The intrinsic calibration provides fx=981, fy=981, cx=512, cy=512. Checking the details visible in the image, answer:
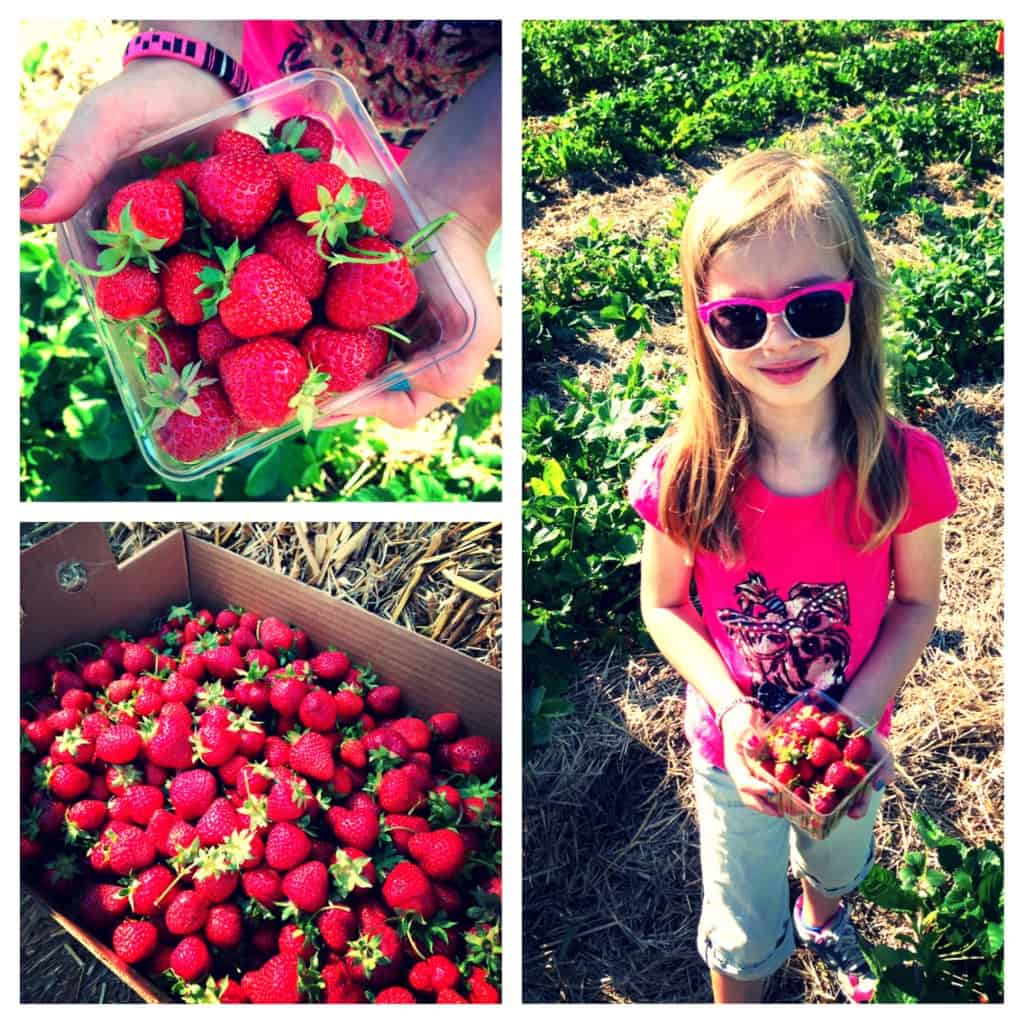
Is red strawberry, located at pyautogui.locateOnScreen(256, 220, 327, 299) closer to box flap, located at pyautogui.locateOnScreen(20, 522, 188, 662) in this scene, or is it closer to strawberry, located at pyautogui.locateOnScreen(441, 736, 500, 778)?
box flap, located at pyautogui.locateOnScreen(20, 522, 188, 662)

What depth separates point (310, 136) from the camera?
4.63ft

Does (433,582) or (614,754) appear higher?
(433,582)

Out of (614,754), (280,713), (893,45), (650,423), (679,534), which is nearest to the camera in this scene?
(679,534)

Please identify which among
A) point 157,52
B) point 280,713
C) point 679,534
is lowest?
point 280,713

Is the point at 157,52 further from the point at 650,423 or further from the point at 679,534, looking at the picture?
the point at 650,423

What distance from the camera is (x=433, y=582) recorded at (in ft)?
5.51

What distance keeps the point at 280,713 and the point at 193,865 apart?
282 millimetres

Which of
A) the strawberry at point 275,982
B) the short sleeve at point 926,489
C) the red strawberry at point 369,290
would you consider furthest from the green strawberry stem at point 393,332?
the strawberry at point 275,982

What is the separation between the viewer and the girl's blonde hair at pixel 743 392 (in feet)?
3.79

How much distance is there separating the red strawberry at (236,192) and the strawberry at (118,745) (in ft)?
2.74

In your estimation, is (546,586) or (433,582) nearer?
(433,582)

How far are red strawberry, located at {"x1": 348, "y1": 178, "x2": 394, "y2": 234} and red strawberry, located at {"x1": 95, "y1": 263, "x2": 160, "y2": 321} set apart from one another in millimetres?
294
